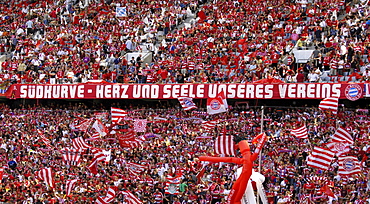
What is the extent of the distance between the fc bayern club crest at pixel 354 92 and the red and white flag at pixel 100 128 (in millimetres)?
9623

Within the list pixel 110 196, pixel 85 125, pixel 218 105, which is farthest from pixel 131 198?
pixel 85 125

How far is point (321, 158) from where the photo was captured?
21375 millimetres

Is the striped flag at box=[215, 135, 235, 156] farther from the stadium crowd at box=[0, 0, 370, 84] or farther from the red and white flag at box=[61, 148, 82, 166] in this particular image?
the red and white flag at box=[61, 148, 82, 166]

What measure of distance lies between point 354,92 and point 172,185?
7411mm

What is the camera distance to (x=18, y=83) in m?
33.4

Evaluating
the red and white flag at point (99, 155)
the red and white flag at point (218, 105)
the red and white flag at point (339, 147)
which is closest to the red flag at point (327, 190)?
the red and white flag at point (339, 147)

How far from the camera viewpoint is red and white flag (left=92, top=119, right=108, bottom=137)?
27.4m

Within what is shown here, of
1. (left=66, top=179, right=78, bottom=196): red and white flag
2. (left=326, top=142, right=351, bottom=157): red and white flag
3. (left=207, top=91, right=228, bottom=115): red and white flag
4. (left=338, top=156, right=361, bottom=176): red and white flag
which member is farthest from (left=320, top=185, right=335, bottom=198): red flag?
(left=66, top=179, right=78, bottom=196): red and white flag

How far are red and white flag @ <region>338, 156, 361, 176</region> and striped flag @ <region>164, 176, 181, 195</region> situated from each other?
19.5ft

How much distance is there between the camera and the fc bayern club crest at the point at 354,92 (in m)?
25.0

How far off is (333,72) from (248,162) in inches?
496

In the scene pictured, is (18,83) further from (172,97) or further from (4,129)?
(172,97)

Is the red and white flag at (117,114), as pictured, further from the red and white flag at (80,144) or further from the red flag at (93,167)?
the red and white flag at (80,144)

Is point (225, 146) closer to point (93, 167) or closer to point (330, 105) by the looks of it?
point (330, 105)
